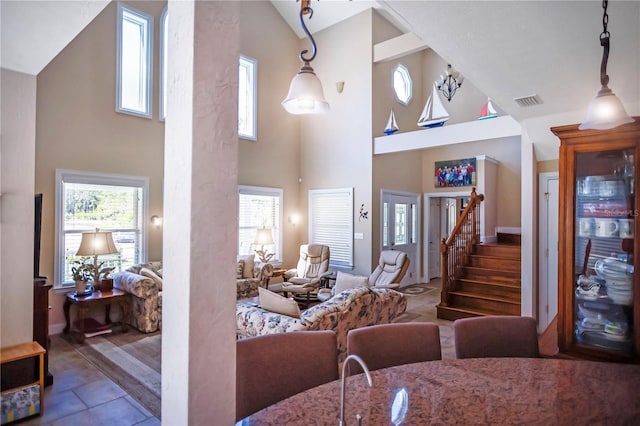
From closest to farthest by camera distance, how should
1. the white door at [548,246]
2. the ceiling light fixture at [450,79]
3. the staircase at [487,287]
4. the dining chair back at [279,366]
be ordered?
1. the dining chair back at [279,366]
2. the white door at [548,246]
3. the staircase at [487,287]
4. the ceiling light fixture at [450,79]

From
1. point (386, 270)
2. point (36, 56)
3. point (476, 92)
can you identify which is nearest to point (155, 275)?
point (36, 56)

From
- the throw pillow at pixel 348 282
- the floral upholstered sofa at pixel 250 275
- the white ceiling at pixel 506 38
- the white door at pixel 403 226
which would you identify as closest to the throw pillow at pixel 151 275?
the floral upholstered sofa at pixel 250 275

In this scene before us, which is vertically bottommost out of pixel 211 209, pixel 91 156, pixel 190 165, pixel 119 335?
pixel 119 335

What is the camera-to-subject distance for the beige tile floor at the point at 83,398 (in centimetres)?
265

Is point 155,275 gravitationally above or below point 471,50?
below

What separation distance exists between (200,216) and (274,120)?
6911mm

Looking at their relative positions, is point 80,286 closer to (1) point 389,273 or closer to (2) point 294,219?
(2) point 294,219

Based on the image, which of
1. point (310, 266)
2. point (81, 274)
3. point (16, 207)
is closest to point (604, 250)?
point (16, 207)

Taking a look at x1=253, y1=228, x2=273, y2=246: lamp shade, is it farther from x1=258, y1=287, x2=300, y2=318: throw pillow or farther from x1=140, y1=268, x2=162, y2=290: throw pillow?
x1=258, y1=287, x2=300, y2=318: throw pillow

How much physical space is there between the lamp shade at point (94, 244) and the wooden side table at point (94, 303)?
21.4 inches

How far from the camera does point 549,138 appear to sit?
12.6 feet

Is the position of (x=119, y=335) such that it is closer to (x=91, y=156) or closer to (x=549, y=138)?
(x=91, y=156)

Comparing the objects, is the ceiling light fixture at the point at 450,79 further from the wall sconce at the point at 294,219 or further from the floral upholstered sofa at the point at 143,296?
the floral upholstered sofa at the point at 143,296

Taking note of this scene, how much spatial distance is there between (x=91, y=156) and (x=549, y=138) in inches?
228
